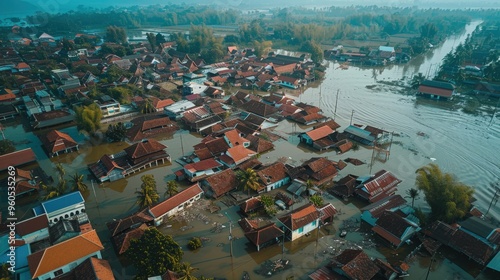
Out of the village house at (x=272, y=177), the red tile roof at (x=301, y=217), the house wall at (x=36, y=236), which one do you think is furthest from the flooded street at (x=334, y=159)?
the village house at (x=272, y=177)

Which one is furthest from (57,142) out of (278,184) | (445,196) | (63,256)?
(445,196)

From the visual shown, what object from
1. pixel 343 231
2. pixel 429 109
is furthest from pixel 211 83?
pixel 343 231

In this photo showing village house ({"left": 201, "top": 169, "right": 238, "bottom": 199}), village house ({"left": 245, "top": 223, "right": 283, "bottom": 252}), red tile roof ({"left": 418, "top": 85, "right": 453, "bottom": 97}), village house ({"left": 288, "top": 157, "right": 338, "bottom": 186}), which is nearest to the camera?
village house ({"left": 245, "top": 223, "right": 283, "bottom": 252})

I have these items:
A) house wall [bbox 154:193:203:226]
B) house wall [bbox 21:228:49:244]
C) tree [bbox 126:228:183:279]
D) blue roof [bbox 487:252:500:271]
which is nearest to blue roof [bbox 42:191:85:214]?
house wall [bbox 21:228:49:244]

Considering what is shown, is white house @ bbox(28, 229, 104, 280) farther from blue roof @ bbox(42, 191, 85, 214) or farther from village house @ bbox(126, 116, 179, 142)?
village house @ bbox(126, 116, 179, 142)

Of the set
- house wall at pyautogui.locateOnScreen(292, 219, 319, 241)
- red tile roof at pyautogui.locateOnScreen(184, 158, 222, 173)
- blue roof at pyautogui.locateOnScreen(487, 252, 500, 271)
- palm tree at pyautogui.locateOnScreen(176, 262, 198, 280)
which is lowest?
house wall at pyautogui.locateOnScreen(292, 219, 319, 241)

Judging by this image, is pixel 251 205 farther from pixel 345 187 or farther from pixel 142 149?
pixel 142 149

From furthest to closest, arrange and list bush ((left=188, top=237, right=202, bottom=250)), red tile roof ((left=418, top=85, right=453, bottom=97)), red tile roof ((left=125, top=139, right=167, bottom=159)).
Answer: red tile roof ((left=418, top=85, right=453, bottom=97)) < red tile roof ((left=125, top=139, right=167, bottom=159)) < bush ((left=188, top=237, right=202, bottom=250))
